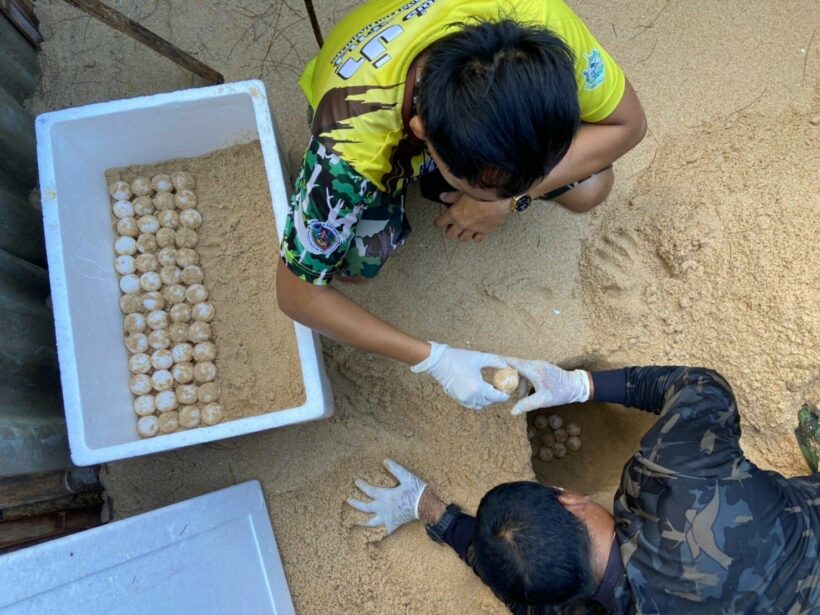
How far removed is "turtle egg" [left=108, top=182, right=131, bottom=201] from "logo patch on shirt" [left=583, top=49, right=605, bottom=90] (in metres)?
1.31

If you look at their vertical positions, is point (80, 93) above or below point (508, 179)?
below

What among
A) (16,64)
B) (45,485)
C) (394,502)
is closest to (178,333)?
(45,485)

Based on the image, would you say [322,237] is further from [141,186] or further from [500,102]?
[141,186]

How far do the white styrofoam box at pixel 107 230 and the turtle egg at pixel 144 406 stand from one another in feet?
0.08

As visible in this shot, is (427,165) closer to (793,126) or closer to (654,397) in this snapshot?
(654,397)

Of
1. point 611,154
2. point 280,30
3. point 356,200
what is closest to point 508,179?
point 356,200

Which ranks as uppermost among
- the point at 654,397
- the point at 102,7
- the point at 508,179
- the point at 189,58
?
the point at 508,179

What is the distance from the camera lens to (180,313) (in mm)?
1804

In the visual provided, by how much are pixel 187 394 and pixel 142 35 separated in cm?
101

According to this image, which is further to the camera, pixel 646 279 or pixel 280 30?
pixel 280 30

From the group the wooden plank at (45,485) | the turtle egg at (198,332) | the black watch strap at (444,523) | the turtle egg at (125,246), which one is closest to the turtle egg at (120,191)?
the turtle egg at (125,246)

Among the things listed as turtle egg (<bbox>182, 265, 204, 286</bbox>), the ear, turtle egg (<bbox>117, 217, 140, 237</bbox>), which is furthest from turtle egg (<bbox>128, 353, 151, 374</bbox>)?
the ear

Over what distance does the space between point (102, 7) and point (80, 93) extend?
50 cm

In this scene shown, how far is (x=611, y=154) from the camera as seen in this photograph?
1596 mm
